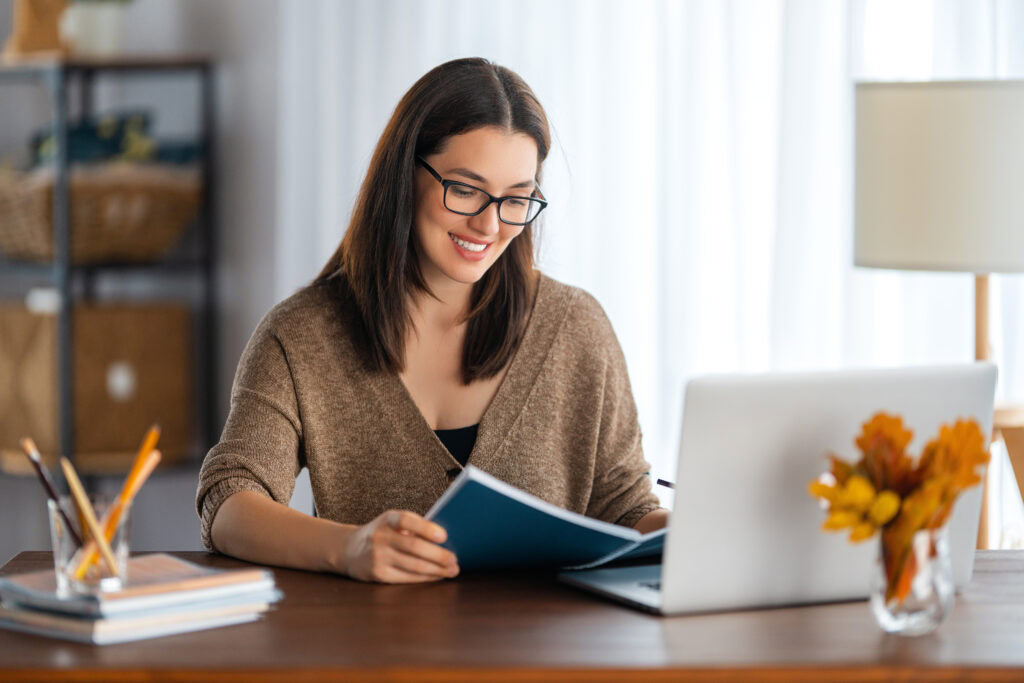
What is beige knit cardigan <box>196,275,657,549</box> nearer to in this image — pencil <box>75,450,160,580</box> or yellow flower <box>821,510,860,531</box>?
pencil <box>75,450,160,580</box>

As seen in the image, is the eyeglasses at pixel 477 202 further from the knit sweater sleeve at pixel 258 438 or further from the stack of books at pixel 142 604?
the stack of books at pixel 142 604

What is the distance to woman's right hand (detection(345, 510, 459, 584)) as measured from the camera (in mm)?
1303

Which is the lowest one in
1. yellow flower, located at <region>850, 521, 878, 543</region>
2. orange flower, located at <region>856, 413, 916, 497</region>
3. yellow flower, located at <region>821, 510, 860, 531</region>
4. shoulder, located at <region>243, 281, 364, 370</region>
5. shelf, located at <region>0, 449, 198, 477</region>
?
shelf, located at <region>0, 449, 198, 477</region>

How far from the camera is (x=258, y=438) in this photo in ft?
5.43

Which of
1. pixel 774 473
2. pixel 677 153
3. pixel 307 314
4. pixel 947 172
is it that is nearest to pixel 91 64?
pixel 677 153

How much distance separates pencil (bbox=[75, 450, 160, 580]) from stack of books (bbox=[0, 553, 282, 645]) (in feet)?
0.12

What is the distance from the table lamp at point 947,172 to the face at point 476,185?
804 millimetres

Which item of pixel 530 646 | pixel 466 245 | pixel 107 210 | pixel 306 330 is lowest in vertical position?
pixel 530 646

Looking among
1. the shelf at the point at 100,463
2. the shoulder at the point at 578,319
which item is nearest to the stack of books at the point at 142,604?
the shoulder at the point at 578,319

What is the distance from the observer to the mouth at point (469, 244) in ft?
5.72

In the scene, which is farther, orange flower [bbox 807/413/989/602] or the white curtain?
the white curtain

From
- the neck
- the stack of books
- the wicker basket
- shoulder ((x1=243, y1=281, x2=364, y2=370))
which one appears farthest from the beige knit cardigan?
the wicker basket

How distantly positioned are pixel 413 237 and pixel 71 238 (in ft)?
5.35

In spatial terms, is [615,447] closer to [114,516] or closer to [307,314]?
[307,314]
